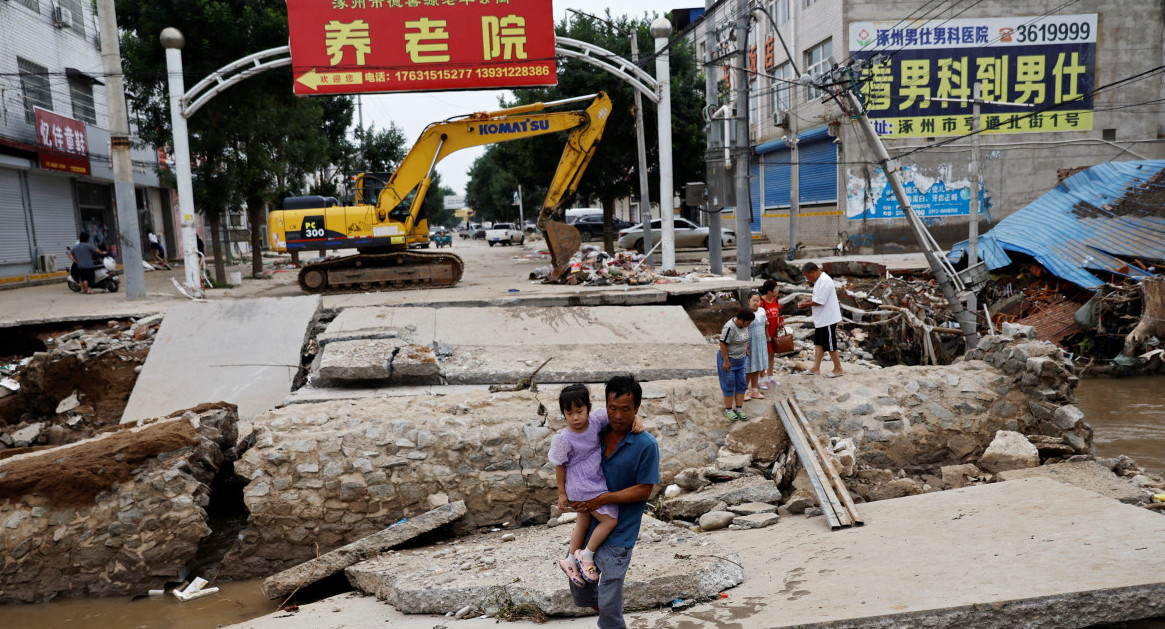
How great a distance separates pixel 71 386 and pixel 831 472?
390 inches

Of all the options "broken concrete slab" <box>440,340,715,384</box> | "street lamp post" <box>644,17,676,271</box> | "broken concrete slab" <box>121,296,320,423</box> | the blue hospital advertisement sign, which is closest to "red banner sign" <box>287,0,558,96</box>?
"street lamp post" <box>644,17,676,271</box>

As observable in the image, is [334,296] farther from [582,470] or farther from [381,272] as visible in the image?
[582,470]

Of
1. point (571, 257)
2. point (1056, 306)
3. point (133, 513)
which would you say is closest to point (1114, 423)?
point (1056, 306)

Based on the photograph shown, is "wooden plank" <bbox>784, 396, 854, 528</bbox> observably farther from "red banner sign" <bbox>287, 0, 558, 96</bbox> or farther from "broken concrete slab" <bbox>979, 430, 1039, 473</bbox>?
"red banner sign" <bbox>287, 0, 558, 96</bbox>

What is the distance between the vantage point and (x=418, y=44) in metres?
14.6

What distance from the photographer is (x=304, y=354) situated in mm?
10273

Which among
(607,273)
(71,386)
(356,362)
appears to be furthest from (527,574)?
(607,273)

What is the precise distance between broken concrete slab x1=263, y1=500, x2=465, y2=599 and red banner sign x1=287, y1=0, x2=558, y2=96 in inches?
403

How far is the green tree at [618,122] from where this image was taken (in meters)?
24.4

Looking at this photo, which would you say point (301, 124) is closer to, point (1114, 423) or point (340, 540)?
point (340, 540)

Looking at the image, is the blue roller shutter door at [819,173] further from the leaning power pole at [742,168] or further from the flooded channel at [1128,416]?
the flooded channel at [1128,416]

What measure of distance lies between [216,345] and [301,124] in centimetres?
1724

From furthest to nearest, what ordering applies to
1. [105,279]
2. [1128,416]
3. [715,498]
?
1. [105,279]
2. [1128,416]
3. [715,498]

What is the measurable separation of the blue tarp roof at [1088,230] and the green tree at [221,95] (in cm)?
1734
